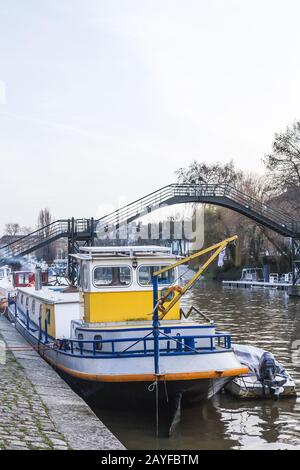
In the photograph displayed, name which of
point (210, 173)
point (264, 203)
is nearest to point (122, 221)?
point (264, 203)

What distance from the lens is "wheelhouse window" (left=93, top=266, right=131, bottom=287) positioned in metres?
14.7

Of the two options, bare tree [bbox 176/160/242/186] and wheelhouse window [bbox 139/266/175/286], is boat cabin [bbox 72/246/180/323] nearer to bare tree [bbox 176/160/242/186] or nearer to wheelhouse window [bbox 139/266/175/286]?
wheelhouse window [bbox 139/266/175/286]

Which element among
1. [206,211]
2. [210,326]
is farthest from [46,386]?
[206,211]

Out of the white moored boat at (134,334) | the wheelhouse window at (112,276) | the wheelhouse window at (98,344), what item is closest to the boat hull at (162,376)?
the white moored boat at (134,334)

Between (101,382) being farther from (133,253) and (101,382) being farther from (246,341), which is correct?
(246,341)

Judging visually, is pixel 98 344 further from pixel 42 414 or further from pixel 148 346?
pixel 42 414

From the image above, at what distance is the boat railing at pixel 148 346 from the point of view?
1249 cm

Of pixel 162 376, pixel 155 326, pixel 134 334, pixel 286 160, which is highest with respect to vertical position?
pixel 286 160

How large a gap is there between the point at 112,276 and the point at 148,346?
2443 millimetres

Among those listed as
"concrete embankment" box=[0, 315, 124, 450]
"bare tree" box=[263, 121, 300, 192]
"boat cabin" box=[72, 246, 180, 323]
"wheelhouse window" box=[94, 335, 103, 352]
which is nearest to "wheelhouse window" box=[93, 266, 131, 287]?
"boat cabin" box=[72, 246, 180, 323]

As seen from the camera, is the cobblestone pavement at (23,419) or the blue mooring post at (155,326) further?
the blue mooring post at (155,326)

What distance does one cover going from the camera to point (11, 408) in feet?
34.8

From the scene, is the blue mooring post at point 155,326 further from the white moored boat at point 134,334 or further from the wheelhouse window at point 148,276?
the wheelhouse window at point 148,276

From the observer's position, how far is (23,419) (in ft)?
32.6
